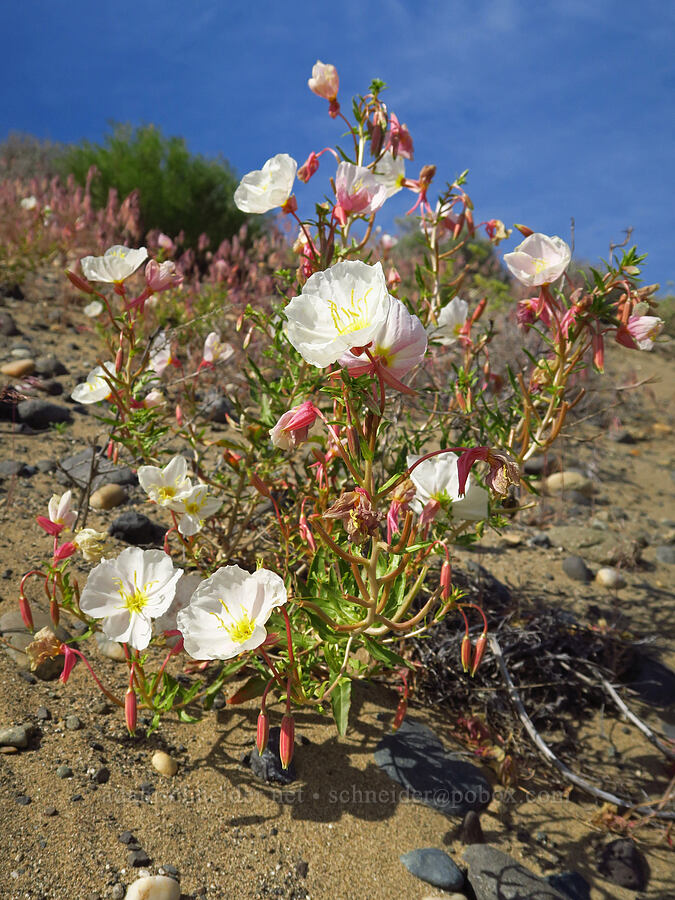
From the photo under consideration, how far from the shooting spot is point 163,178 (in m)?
9.96

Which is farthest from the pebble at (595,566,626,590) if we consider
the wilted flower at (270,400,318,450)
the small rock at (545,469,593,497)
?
the wilted flower at (270,400,318,450)

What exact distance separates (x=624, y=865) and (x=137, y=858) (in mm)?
1442

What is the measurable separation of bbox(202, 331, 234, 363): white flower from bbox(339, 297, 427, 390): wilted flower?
148cm

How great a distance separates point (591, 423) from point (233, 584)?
568 centimetres

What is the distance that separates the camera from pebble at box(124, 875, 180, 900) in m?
1.42

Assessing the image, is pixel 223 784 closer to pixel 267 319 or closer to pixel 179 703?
pixel 179 703

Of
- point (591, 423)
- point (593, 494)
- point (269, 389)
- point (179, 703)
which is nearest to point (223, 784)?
point (179, 703)

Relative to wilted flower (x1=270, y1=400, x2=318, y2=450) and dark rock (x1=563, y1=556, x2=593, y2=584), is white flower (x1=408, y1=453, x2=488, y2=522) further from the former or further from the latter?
dark rock (x1=563, y1=556, x2=593, y2=584)

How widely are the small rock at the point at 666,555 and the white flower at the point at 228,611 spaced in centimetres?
340

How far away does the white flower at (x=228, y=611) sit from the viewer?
1.45 meters

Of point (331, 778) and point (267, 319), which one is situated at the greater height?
point (267, 319)

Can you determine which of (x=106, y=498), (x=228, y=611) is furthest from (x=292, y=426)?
(x=106, y=498)

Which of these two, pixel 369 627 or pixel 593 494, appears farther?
pixel 593 494

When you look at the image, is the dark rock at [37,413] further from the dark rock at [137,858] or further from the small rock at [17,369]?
the dark rock at [137,858]
